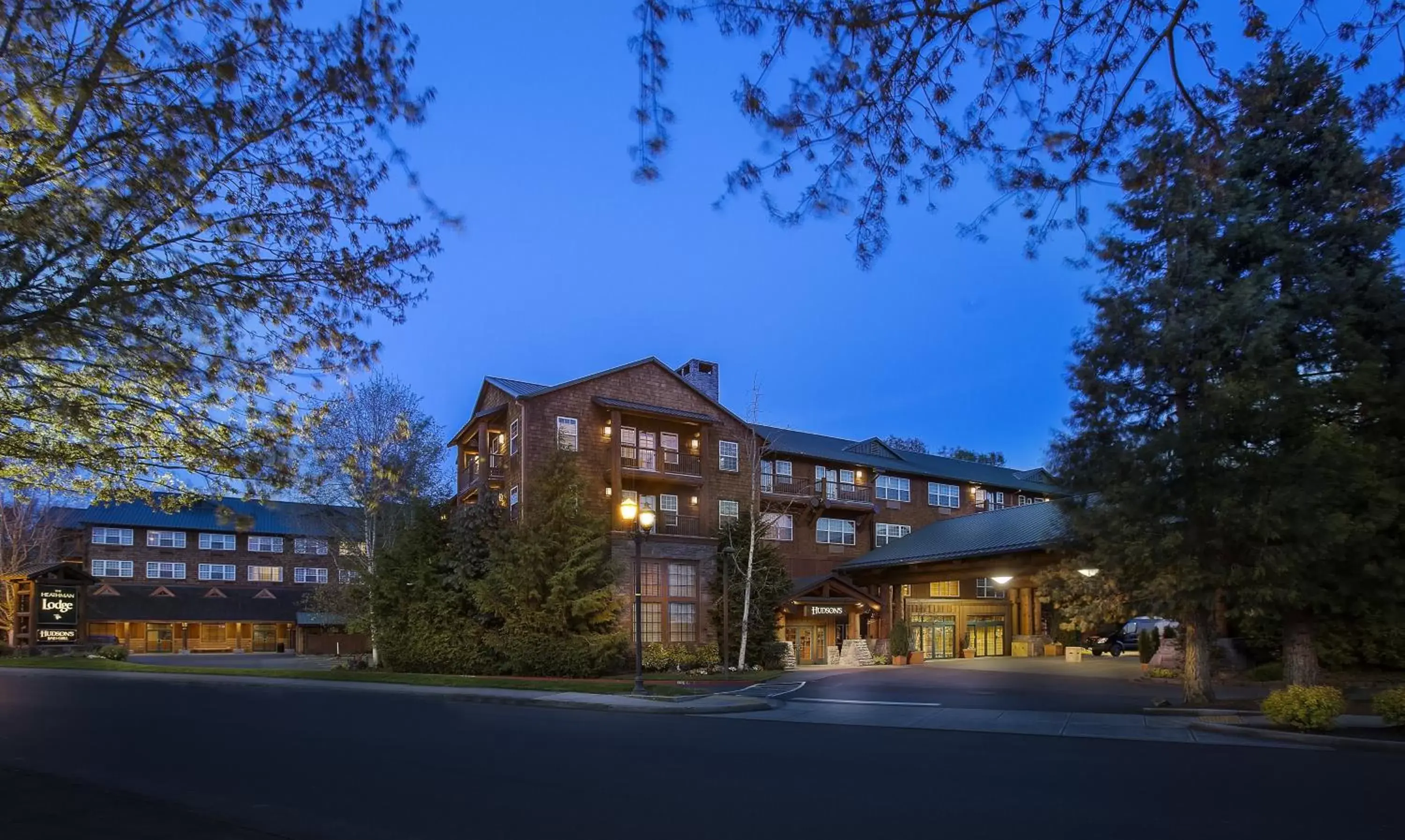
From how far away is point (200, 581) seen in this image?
67562mm

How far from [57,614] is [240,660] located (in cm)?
978

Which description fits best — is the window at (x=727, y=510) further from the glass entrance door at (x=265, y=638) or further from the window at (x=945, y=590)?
the glass entrance door at (x=265, y=638)

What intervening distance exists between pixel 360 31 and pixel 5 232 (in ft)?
12.2

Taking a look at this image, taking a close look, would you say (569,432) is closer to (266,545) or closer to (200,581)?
(266,545)

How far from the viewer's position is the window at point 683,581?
37.3m

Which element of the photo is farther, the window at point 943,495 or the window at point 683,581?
the window at point 943,495

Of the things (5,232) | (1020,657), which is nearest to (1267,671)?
(1020,657)

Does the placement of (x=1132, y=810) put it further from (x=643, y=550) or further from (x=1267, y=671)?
(x=643, y=550)

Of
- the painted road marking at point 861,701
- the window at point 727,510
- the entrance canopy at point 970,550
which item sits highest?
the window at point 727,510

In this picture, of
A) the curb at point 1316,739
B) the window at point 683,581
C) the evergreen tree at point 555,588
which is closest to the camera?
the curb at point 1316,739

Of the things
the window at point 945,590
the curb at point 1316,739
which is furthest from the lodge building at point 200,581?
the curb at point 1316,739

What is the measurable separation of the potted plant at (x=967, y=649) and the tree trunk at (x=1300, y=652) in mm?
29177

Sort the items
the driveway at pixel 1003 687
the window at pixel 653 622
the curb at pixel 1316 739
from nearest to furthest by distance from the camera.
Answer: the curb at pixel 1316 739 < the driveway at pixel 1003 687 < the window at pixel 653 622

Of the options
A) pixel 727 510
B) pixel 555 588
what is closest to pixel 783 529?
pixel 727 510
